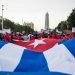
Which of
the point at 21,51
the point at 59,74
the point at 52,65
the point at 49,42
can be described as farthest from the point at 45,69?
the point at 49,42

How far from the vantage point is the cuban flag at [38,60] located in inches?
214

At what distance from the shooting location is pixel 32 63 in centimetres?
585

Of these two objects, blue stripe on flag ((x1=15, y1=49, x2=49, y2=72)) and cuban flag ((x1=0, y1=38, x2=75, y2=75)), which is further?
blue stripe on flag ((x1=15, y1=49, x2=49, y2=72))

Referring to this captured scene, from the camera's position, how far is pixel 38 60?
6.08 metres

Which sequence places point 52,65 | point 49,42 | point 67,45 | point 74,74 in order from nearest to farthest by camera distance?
point 74,74, point 52,65, point 67,45, point 49,42

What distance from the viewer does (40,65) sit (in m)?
5.80

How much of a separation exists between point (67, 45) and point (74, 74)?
108cm

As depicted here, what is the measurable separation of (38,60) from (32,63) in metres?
0.25

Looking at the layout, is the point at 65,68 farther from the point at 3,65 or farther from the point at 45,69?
the point at 3,65

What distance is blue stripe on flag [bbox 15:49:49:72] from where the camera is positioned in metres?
5.66

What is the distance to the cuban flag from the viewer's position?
17.9ft

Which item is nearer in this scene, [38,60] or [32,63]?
[32,63]

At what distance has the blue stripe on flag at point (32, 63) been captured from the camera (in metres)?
5.66

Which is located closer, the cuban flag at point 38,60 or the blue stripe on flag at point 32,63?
the cuban flag at point 38,60
